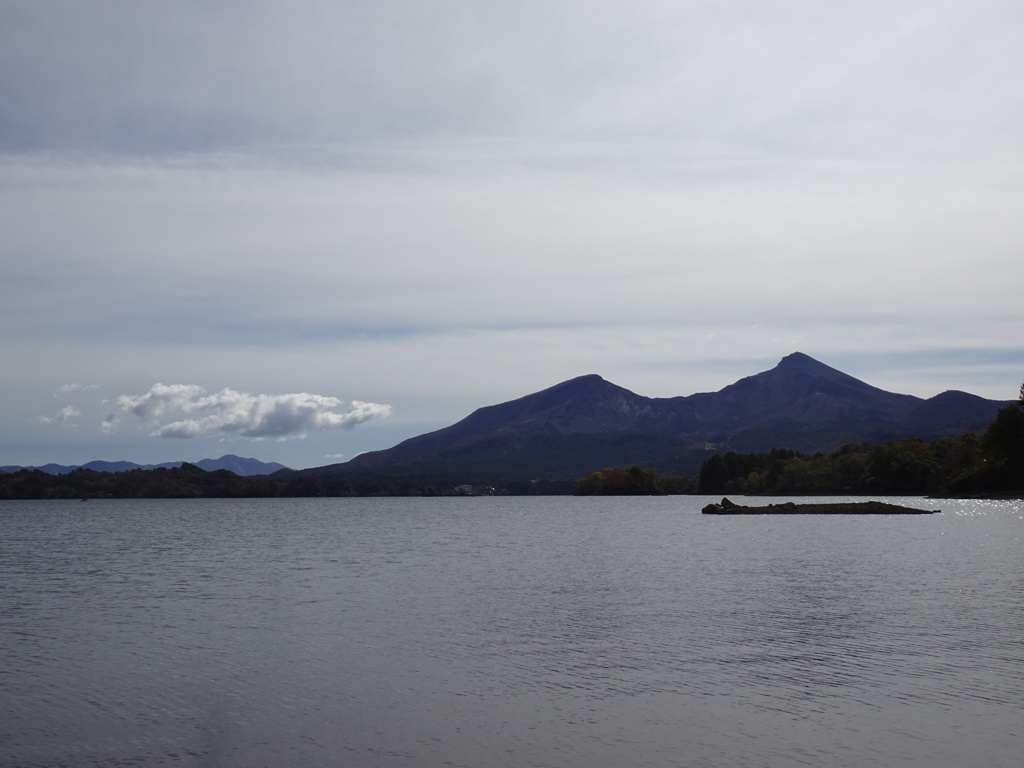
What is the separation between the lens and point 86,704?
23906 mm

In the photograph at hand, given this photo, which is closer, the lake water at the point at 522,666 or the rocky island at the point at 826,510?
the lake water at the point at 522,666

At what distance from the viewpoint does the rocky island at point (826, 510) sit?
450 feet

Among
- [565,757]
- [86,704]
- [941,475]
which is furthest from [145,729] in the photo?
[941,475]

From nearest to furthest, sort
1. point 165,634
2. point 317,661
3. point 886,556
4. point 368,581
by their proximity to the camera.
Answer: point 317,661
point 165,634
point 368,581
point 886,556

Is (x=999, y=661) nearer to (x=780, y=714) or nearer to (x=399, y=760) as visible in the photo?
(x=780, y=714)

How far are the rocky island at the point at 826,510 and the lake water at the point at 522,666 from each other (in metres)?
80.5

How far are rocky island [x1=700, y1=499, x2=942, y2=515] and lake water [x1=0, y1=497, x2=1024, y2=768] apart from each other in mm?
80525

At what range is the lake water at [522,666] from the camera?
781 inches

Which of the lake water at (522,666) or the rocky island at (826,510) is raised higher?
the rocky island at (826,510)

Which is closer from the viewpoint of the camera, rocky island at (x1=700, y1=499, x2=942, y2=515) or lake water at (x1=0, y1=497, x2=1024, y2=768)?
lake water at (x1=0, y1=497, x2=1024, y2=768)

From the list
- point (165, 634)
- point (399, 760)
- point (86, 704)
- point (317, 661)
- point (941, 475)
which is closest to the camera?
point (399, 760)

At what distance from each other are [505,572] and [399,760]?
4039 centimetres

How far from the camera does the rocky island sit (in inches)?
5399

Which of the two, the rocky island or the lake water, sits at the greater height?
the rocky island
